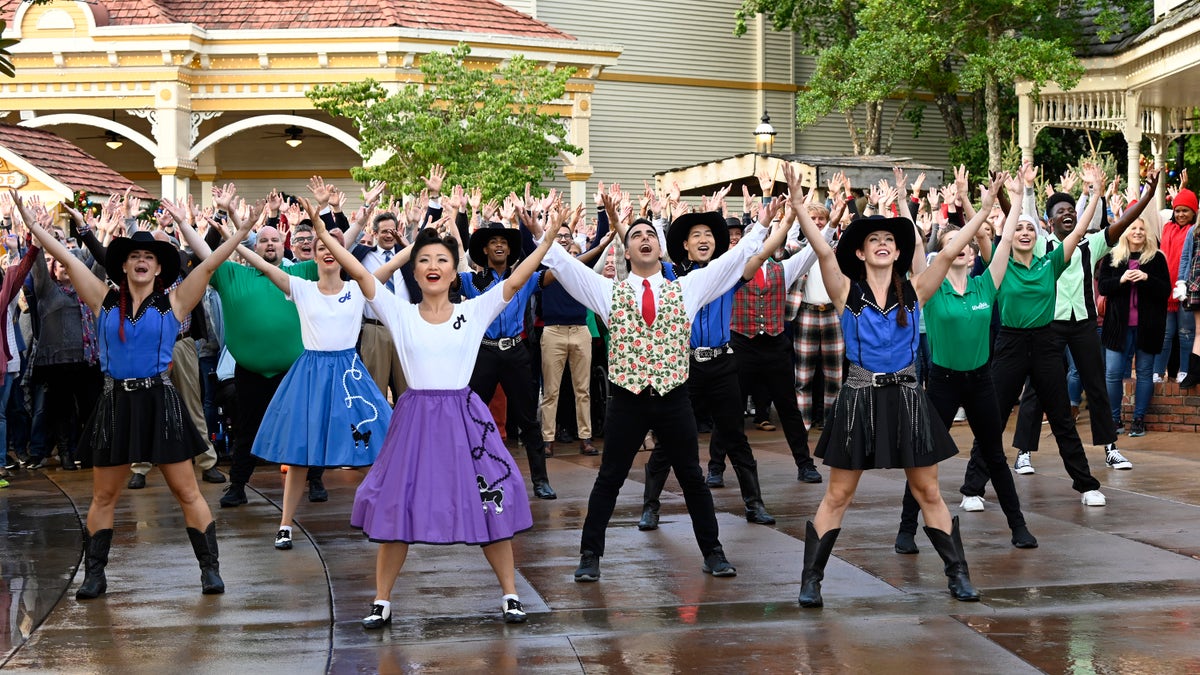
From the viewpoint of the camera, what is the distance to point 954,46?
27.9 m

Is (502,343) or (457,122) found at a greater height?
(457,122)

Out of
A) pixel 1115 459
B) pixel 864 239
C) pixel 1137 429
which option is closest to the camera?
pixel 864 239

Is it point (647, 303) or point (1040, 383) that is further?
point (1040, 383)

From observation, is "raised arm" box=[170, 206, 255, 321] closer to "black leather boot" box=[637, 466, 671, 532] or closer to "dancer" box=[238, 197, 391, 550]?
"dancer" box=[238, 197, 391, 550]

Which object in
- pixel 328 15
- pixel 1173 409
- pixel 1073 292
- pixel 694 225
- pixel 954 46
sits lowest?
pixel 1173 409

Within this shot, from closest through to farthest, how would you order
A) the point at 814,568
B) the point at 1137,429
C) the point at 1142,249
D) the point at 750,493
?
the point at 814,568 < the point at 750,493 < the point at 1142,249 < the point at 1137,429

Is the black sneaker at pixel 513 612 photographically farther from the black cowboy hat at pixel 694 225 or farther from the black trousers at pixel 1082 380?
the black trousers at pixel 1082 380

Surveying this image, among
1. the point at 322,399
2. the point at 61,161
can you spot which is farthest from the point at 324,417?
the point at 61,161

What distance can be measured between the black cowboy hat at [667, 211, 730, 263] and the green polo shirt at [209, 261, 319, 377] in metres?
2.92

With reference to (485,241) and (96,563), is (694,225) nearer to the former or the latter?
(485,241)

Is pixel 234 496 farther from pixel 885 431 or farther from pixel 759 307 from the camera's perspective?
pixel 885 431

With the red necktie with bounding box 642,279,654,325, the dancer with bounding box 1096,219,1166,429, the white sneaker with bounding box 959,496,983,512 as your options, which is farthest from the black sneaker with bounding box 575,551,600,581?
the dancer with bounding box 1096,219,1166,429

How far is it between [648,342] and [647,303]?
8.1 inches

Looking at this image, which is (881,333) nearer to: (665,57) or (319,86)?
(319,86)
